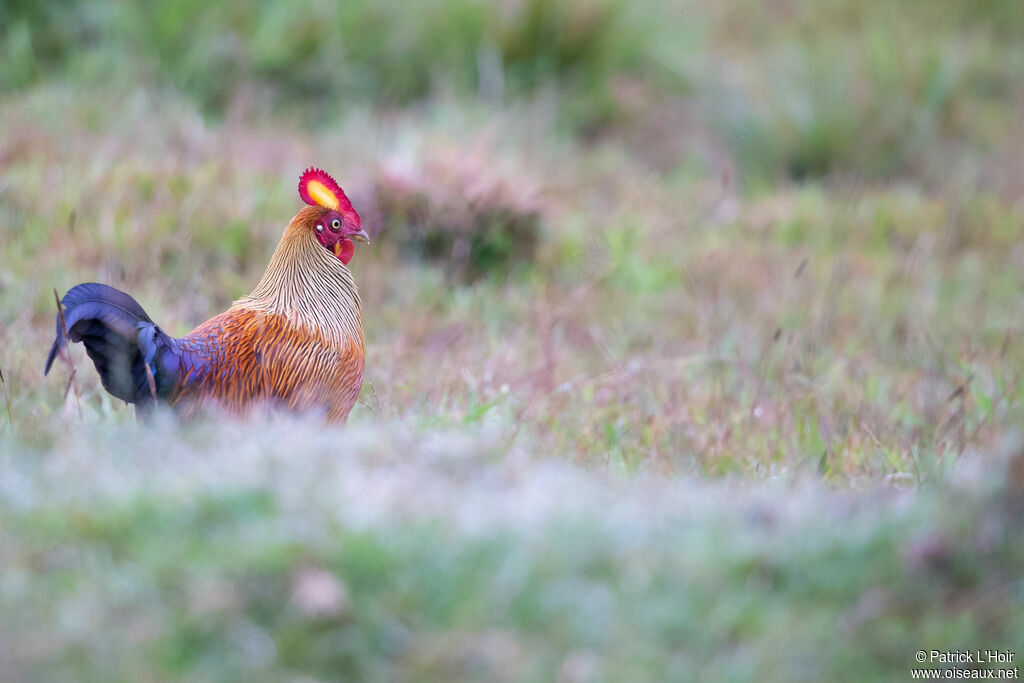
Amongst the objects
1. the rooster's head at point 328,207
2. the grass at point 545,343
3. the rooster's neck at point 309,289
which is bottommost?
the grass at point 545,343

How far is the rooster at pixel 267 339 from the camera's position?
2.98 meters

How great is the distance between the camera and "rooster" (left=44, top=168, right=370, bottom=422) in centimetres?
298

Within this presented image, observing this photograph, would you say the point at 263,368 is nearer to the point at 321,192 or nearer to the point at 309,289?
the point at 309,289

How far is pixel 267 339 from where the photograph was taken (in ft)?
10.4

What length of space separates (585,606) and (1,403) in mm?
2285

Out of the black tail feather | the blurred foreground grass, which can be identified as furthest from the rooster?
the blurred foreground grass

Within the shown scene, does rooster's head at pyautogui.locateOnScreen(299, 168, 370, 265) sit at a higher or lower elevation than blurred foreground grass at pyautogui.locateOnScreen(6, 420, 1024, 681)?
higher

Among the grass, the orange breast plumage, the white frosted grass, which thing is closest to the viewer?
the grass

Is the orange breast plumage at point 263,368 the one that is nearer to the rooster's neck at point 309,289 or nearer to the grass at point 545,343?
the rooster's neck at point 309,289

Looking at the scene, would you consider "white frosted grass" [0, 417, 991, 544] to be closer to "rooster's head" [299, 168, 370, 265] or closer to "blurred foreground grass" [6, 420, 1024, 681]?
"blurred foreground grass" [6, 420, 1024, 681]

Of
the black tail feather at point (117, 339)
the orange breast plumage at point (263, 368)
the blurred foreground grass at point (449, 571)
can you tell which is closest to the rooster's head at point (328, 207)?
the orange breast plumage at point (263, 368)

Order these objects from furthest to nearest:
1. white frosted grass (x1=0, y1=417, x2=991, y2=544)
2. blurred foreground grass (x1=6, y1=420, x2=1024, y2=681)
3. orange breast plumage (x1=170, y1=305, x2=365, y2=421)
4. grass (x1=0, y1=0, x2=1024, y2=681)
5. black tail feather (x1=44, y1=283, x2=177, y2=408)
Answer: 1. orange breast plumage (x1=170, y1=305, x2=365, y2=421)
2. black tail feather (x1=44, y1=283, x2=177, y2=408)
3. white frosted grass (x1=0, y1=417, x2=991, y2=544)
4. grass (x1=0, y1=0, x2=1024, y2=681)
5. blurred foreground grass (x1=6, y1=420, x2=1024, y2=681)

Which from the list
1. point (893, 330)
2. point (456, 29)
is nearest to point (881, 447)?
point (893, 330)

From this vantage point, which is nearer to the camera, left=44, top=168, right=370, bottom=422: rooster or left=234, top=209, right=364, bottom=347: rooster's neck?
left=44, top=168, right=370, bottom=422: rooster
